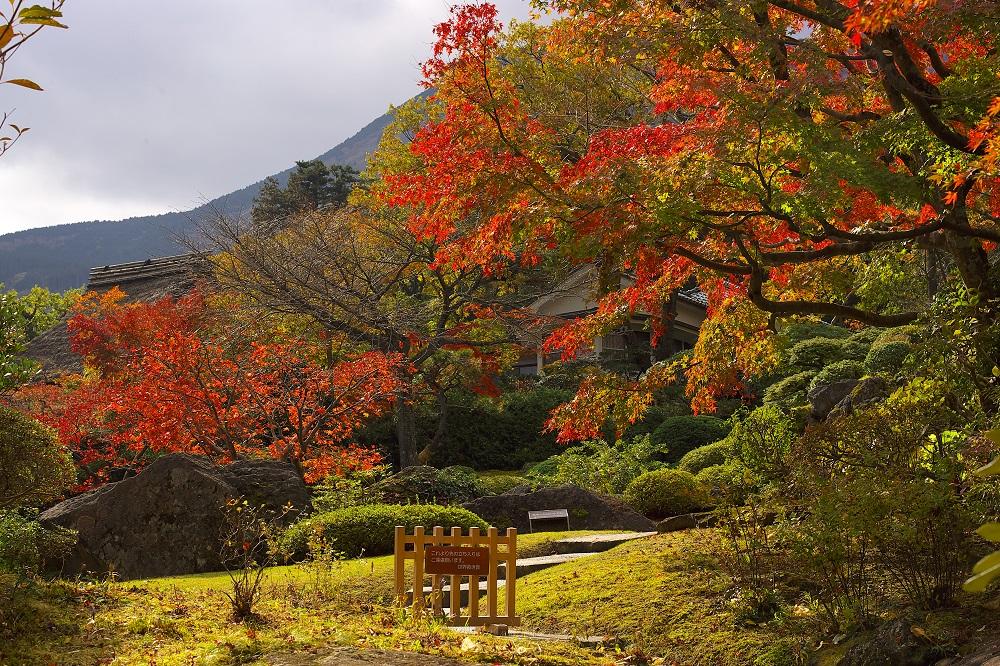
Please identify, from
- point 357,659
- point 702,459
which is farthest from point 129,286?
point 357,659

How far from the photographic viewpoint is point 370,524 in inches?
515

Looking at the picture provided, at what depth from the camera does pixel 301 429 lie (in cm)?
1609

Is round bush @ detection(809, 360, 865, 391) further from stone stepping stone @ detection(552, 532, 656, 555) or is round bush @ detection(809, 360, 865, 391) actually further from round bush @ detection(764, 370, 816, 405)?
stone stepping stone @ detection(552, 532, 656, 555)

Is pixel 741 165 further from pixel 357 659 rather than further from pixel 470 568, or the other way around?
pixel 357 659

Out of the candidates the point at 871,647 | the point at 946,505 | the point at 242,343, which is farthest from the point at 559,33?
the point at 242,343

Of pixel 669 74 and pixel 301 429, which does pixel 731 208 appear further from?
pixel 301 429

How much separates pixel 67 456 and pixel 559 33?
6.65 m

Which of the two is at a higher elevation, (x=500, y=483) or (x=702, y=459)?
(x=702, y=459)

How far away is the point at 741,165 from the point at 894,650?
13.4 feet

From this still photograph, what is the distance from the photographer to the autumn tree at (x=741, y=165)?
291 inches

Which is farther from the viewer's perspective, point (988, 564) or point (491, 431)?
point (491, 431)

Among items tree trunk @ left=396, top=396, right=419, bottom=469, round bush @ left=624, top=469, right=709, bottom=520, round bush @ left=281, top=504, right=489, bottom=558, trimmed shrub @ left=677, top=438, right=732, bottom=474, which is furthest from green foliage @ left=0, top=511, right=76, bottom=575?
trimmed shrub @ left=677, top=438, right=732, bottom=474

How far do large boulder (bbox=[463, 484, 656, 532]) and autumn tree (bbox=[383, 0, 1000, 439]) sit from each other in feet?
14.4

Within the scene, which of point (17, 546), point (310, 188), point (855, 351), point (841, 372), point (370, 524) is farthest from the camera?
point (310, 188)
